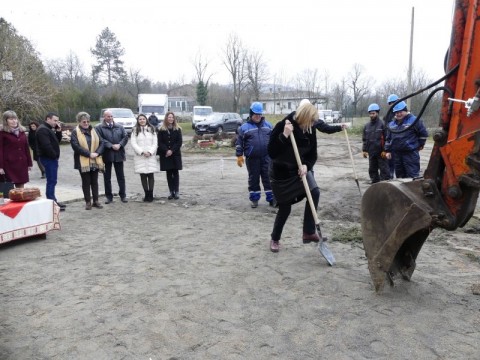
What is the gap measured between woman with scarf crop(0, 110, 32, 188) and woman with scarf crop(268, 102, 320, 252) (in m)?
4.71

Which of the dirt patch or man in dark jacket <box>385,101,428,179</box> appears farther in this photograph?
man in dark jacket <box>385,101,428,179</box>

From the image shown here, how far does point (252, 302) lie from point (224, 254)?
139cm

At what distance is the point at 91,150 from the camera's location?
762 cm

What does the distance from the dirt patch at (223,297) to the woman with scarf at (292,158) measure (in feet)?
2.31

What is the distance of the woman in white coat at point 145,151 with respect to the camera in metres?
8.36

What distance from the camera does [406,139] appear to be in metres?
7.16

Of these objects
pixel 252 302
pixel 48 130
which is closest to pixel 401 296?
pixel 252 302

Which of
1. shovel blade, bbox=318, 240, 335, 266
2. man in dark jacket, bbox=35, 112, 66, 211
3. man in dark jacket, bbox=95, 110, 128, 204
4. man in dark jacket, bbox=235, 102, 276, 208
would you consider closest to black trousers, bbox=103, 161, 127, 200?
man in dark jacket, bbox=95, 110, 128, 204

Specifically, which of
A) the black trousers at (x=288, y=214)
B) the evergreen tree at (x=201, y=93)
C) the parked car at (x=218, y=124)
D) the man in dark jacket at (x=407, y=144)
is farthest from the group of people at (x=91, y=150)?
the evergreen tree at (x=201, y=93)

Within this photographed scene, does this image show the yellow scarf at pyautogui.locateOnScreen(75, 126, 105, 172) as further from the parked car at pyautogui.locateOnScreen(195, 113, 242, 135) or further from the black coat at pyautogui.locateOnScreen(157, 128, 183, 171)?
the parked car at pyautogui.locateOnScreen(195, 113, 242, 135)

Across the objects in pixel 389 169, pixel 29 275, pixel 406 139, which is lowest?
pixel 29 275

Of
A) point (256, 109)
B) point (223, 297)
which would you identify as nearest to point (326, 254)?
point (223, 297)

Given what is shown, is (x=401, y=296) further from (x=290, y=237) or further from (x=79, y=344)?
(x=79, y=344)

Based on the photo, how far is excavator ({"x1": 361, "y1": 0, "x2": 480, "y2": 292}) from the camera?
2.70 m
